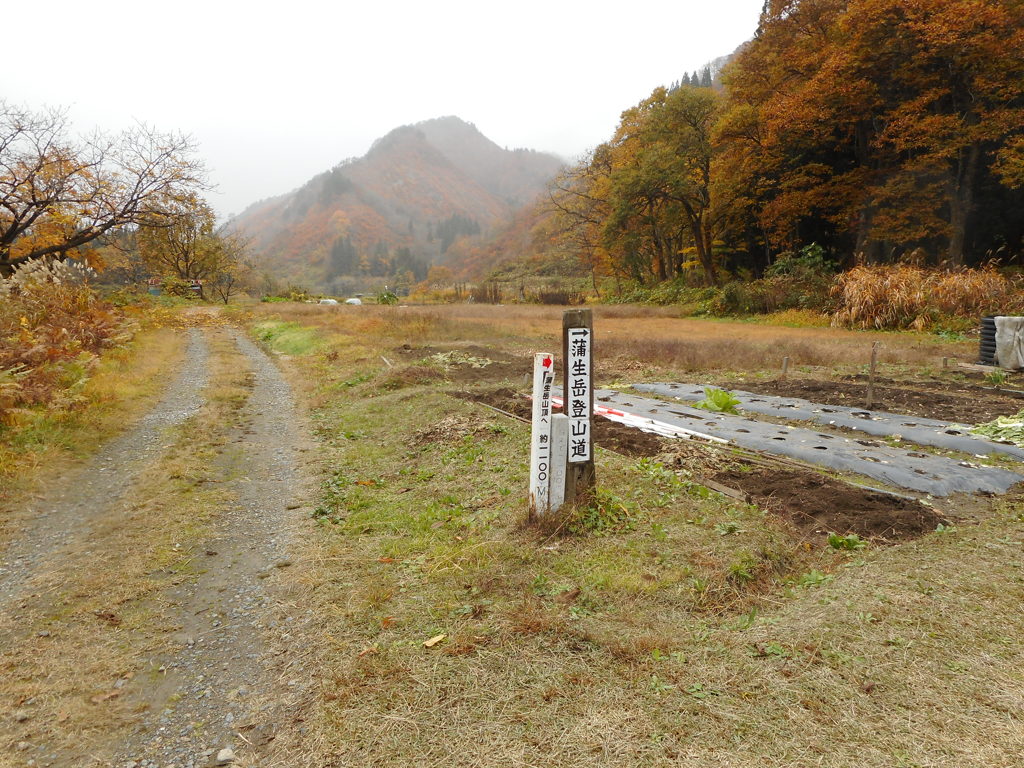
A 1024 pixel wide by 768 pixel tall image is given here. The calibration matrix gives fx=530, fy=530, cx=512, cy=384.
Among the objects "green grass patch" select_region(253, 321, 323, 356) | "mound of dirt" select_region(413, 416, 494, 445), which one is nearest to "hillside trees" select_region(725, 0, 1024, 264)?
"green grass patch" select_region(253, 321, 323, 356)

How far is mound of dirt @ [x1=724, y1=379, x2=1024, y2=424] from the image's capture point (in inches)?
267

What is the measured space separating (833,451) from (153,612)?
18.8 ft

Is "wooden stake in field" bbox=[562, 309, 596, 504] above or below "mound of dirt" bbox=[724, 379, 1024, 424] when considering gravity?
above

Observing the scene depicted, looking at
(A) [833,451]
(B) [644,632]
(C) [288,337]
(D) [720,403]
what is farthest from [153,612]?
(C) [288,337]

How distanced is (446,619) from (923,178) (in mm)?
25184

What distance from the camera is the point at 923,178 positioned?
66.0 ft

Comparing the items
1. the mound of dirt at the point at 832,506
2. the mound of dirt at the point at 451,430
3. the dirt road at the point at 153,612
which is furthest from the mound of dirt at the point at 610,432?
the dirt road at the point at 153,612

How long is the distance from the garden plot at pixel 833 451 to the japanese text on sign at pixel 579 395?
2572 mm

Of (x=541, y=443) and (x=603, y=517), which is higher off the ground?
(x=541, y=443)

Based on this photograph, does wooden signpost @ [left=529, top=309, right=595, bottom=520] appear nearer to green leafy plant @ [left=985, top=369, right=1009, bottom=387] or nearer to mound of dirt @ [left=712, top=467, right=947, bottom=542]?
mound of dirt @ [left=712, top=467, right=947, bottom=542]

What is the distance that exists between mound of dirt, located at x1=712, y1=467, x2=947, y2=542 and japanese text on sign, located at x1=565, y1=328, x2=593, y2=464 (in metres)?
1.56

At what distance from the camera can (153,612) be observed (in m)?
3.18

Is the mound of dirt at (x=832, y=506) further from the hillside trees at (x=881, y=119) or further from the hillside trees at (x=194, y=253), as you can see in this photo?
the hillside trees at (x=194, y=253)

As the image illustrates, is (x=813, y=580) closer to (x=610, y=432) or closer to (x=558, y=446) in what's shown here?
(x=558, y=446)
